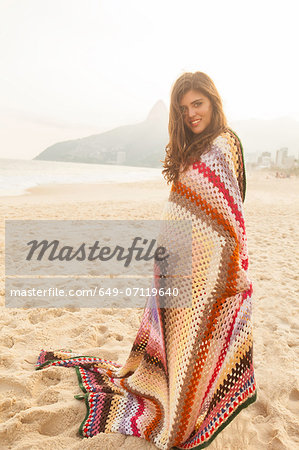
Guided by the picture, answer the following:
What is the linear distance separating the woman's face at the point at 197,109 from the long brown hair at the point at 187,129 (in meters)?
0.02

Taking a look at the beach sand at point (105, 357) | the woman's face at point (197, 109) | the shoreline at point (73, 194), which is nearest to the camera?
the woman's face at point (197, 109)

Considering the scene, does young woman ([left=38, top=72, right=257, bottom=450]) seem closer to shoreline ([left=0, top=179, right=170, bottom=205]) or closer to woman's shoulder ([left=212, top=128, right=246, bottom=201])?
woman's shoulder ([left=212, top=128, right=246, bottom=201])

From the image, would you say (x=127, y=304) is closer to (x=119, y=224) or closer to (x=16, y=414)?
(x=16, y=414)

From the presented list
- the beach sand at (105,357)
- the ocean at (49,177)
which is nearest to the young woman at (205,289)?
the beach sand at (105,357)

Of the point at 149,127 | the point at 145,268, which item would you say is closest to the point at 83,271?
the point at 145,268

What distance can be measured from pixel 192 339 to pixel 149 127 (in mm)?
171318

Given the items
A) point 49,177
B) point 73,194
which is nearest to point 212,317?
point 73,194

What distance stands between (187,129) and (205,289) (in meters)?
0.88

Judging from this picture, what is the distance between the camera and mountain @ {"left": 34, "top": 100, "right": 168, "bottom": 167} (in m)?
122

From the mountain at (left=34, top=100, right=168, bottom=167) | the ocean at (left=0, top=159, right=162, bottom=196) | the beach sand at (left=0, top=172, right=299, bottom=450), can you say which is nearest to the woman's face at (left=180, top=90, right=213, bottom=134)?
the beach sand at (left=0, top=172, right=299, bottom=450)

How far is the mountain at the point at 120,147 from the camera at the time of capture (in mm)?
121625

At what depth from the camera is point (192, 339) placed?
171 centimetres

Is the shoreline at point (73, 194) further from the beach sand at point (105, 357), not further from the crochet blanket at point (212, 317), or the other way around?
the crochet blanket at point (212, 317)

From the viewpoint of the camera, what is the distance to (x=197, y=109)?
5.87 ft
